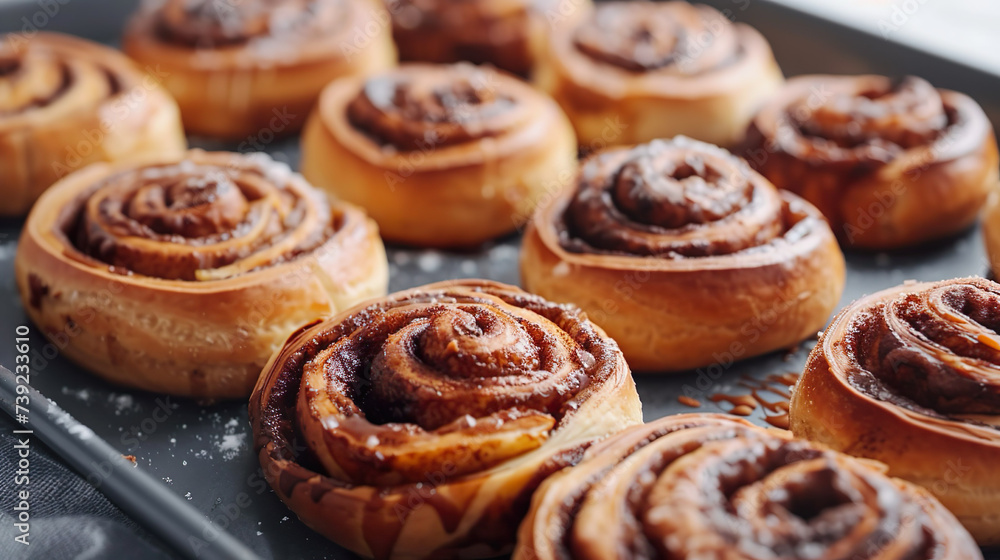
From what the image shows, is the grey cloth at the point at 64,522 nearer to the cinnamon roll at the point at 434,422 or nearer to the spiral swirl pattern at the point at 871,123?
the cinnamon roll at the point at 434,422

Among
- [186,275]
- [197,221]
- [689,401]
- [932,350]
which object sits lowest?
[689,401]

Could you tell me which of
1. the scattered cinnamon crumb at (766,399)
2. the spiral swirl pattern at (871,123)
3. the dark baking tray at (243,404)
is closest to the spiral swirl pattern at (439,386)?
the dark baking tray at (243,404)

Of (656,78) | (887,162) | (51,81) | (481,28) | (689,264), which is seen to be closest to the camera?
(689,264)

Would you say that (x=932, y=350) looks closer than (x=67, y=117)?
Yes

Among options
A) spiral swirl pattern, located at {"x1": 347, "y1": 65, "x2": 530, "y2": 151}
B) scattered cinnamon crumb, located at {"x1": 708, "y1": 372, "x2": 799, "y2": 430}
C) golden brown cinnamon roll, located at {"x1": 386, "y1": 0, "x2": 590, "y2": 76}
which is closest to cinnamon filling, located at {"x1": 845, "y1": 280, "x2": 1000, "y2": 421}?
scattered cinnamon crumb, located at {"x1": 708, "y1": 372, "x2": 799, "y2": 430}

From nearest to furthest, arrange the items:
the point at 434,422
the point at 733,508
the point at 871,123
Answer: the point at 733,508 → the point at 434,422 → the point at 871,123

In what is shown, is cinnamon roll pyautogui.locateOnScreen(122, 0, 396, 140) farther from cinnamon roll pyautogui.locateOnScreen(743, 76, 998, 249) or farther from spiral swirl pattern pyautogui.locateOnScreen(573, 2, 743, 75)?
cinnamon roll pyautogui.locateOnScreen(743, 76, 998, 249)

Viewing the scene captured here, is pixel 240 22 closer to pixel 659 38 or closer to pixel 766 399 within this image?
pixel 659 38

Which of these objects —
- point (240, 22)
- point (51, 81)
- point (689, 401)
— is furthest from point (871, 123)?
point (51, 81)
